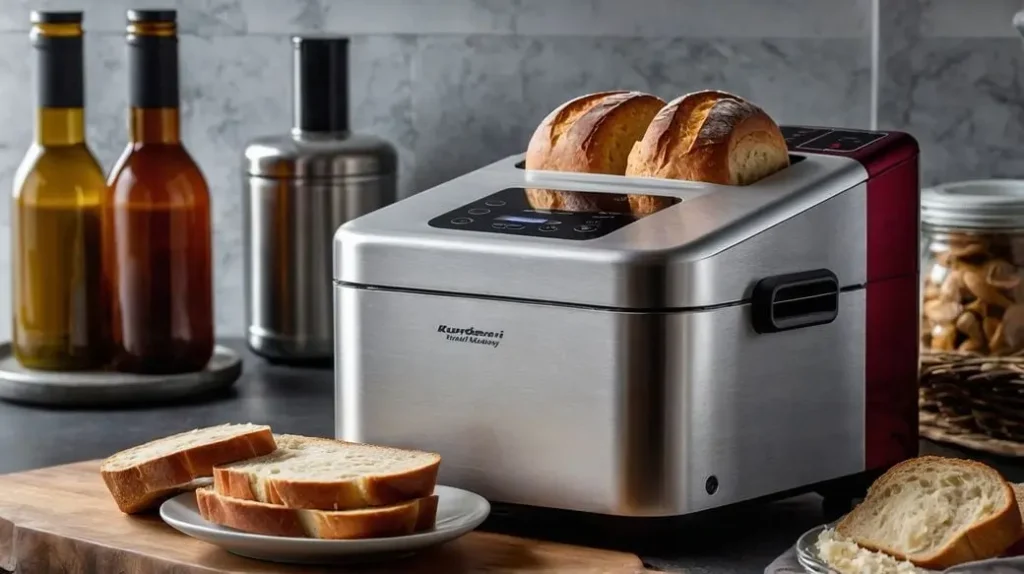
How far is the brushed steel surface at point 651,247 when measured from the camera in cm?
117

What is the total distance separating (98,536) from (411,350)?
0.26m

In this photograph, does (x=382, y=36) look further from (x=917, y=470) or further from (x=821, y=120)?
(x=917, y=470)

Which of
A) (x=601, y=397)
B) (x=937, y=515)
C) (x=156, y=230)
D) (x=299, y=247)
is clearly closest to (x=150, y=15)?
(x=156, y=230)

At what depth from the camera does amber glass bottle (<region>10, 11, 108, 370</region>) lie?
1.79 metres

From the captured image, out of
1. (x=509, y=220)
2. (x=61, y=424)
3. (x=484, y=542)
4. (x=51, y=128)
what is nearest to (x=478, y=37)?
(x=51, y=128)

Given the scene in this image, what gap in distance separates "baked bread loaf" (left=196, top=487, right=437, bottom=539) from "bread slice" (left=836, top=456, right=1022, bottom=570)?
0.95ft

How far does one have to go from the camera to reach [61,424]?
1.69m

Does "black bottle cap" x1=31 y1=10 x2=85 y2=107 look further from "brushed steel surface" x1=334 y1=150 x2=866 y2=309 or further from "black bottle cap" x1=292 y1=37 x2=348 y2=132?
"brushed steel surface" x1=334 y1=150 x2=866 y2=309

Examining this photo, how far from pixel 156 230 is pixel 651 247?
0.77 m

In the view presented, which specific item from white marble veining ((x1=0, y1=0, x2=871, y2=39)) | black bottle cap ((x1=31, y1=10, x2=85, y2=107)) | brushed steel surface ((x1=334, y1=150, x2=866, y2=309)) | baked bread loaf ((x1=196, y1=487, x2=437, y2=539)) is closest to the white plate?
baked bread loaf ((x1=196, y1=487, x2=437, y2=539))

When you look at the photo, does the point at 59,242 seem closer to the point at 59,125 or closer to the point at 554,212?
the point at 59,125

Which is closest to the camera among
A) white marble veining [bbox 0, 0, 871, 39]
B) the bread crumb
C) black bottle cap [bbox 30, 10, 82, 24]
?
the bread crumb

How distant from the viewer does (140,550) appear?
120cm

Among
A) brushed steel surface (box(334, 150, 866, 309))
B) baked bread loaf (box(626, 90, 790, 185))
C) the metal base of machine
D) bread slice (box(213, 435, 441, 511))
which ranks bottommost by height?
the metal base of machine
